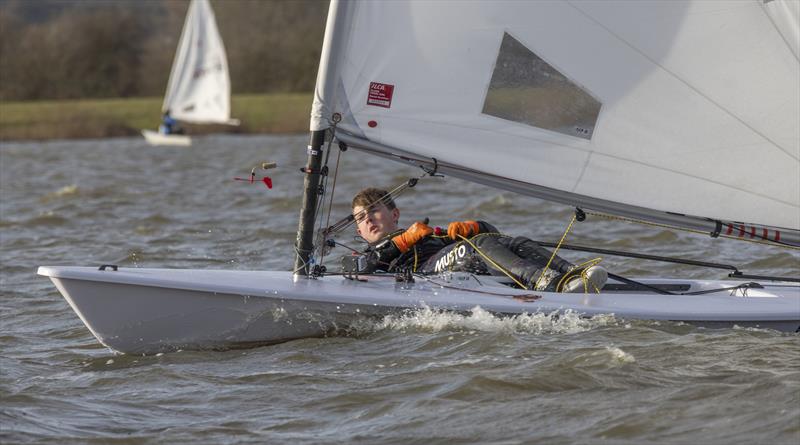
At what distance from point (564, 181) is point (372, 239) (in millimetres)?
1100

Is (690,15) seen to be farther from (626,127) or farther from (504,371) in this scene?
(504,371)

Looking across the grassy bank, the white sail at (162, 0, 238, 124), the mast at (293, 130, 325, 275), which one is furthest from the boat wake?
the grassy bank

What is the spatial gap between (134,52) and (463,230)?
134 ft

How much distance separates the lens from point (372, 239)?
636 centimetres

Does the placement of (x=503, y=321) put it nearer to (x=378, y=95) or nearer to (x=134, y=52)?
(x=378, y=95)

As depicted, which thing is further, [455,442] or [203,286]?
[203,286]

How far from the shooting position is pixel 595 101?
5875 mm

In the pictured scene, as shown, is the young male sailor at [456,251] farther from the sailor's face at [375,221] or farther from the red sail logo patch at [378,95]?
the red sail logo patch at [378,95]

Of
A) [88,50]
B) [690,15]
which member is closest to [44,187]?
[690,15]

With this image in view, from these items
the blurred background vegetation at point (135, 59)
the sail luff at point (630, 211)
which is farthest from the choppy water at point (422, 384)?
the blurred background vegetation at point (135, 59)

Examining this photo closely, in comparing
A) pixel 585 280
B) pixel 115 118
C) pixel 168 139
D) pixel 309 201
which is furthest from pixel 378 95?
pixel 115 118

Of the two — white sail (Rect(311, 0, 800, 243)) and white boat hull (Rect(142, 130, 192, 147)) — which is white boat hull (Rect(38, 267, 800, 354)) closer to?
white sail (Rect(311, 0, 800, 243))

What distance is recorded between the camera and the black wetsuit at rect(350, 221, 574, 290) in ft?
19.8

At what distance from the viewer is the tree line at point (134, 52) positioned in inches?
1615
